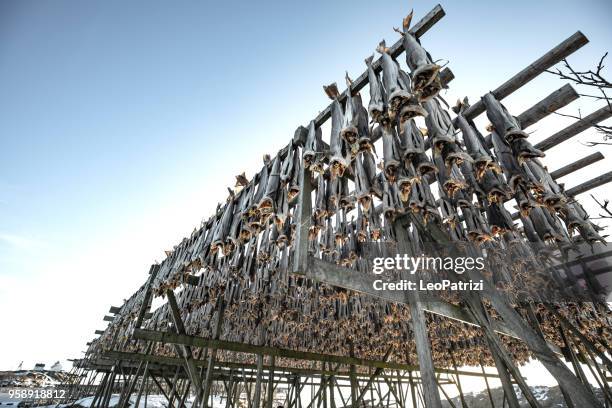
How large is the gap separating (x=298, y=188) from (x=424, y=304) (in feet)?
7.02

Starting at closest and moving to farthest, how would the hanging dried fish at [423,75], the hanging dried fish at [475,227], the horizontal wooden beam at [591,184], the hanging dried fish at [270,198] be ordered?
the hanging dried fish at [423,75]
the hanging dried fish at [270,198]
the hanging dried fish at [475,227]
the horizontal wooden beam at [591,184]

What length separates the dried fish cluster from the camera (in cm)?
274

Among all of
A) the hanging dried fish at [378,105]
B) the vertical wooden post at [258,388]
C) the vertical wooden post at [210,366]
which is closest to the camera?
the hanging dried fish at [378,105]

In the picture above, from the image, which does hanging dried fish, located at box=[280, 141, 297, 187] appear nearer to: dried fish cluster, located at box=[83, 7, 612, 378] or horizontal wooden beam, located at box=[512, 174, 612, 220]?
dried fish cluster, located at box=[83, 7, 612, 378]

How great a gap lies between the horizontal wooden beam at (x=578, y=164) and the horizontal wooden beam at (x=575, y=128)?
1.04 meters

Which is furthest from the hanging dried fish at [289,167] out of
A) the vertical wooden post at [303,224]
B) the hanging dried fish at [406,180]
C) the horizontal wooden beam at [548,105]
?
the horizontal wooden beam at [548,105]

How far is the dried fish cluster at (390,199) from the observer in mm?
2744

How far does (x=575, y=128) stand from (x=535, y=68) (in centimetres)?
145

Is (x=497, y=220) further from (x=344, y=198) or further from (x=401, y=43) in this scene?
(x=401, y=43)

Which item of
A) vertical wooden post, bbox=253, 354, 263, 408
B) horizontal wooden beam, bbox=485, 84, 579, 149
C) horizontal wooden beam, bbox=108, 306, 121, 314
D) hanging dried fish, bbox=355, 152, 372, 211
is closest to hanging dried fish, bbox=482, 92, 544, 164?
horizontal wooden beam, bbox=485, 84, 579, 149

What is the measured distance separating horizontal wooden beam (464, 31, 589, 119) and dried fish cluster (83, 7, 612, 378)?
15 centimetres

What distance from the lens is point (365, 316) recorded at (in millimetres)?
10062

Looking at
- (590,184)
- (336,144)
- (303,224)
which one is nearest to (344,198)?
(303,224)

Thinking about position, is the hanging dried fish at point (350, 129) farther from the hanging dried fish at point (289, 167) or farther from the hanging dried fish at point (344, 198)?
the hanging dried fish at point (289, 167)
